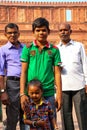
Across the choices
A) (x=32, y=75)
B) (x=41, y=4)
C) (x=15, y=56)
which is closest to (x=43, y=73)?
(x=32, y=75)

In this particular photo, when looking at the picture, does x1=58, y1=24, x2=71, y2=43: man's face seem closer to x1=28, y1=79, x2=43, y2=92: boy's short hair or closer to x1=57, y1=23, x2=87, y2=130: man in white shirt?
x1=57, y1=23, x2=87, y2=130: man in white shirt

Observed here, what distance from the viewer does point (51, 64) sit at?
3.92 metres

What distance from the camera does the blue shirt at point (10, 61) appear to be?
457cm

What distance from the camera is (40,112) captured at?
372 centimetres

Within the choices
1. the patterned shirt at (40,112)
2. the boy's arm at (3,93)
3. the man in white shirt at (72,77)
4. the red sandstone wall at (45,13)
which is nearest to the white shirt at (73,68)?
the man in white shirt at (72,77)

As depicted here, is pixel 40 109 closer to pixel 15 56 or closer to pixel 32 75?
pixel 32 75

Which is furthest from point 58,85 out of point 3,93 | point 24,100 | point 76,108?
point 76,108

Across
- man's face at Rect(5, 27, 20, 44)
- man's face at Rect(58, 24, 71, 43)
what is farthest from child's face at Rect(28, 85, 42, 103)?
man's face at Rect(58, 24, 71, 43)

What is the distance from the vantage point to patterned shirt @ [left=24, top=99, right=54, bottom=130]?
372 cm

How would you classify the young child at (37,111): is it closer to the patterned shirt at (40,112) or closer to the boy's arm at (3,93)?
the patterned shirt at (40,112)

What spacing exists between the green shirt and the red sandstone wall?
82.9ft

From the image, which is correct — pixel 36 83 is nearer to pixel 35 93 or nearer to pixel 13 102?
pixel 35 93

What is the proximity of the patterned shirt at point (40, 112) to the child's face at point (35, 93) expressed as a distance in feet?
0.17

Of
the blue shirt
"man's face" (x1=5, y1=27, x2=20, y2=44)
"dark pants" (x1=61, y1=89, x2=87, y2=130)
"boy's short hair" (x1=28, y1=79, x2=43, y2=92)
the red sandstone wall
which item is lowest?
"dark pants" (x1=61, y1=89, x2=87, y2=130)
